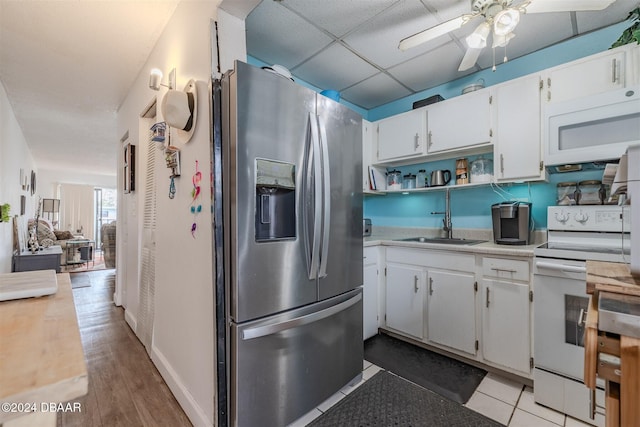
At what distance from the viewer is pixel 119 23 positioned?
1.87 metres

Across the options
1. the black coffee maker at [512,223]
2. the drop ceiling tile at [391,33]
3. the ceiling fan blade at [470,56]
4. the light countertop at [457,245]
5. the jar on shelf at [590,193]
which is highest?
the drop ceiling tile at [391,33]

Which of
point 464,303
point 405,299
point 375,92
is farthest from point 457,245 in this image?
point 375,92

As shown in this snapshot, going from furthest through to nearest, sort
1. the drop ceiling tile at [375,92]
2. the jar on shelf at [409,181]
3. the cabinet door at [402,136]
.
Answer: the jar on shelf at [409,181] → the drop ceiling tile at [375,92] → the cabinet door at [402,136]

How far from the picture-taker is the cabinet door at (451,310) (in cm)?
202

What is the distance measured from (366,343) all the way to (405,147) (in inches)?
75.9

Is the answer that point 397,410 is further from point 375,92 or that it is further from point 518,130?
point 375,92

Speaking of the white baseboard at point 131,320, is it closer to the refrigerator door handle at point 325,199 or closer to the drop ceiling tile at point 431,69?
the refrigerator door handle at point 325,199

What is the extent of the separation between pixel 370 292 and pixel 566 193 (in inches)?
66.4

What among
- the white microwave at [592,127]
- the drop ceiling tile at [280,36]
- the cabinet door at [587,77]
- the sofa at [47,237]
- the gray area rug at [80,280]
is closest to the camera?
the white microwave at [592,127]

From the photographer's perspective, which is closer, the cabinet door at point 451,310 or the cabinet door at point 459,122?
the cabinet door at point 451,310

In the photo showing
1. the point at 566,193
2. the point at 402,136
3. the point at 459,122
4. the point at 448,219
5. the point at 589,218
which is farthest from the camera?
the point at 402,136

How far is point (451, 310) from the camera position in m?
2.11

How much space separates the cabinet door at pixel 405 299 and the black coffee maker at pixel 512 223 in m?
0.69

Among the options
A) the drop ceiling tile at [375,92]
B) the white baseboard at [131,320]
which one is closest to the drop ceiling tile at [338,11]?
the drop ceiling tile at [375,92]
